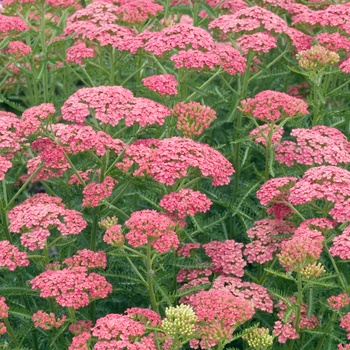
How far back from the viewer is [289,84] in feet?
24.1

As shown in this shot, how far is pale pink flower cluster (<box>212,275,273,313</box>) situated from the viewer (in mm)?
4512

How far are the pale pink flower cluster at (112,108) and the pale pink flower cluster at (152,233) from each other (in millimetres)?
834

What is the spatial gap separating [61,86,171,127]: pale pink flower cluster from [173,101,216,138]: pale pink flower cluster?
0.12 metres

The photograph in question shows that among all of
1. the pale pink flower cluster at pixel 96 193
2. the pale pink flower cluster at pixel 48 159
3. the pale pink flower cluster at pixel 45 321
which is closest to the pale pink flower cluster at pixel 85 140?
the pale pink flower cluster at pixel 48 159

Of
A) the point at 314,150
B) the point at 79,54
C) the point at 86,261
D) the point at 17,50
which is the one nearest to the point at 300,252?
the point at 314,150

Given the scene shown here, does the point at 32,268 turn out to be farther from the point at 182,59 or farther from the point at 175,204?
the point at 182,59

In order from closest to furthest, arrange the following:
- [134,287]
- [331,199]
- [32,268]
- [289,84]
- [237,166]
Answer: [331,199] < [134,287] < [32,268] < [237,166] < [289,84]

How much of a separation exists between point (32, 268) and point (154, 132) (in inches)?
51.4

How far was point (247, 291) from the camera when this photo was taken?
15.0 ft

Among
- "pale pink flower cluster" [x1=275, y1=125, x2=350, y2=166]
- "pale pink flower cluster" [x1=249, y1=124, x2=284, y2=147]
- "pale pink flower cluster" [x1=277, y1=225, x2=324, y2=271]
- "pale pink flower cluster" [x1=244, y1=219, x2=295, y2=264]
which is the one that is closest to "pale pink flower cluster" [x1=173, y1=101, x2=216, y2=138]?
"pale pink flower cluster" [x1=249, y1=124, x2=284, y2=147]

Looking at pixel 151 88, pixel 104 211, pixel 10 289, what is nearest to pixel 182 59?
pixel 151 88

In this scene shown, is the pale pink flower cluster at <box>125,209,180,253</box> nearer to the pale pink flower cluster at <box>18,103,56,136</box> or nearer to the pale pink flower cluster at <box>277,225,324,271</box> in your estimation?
the pale pink flower cluster at <box>277,225,324,271</box>

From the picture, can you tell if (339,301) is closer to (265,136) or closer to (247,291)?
(247,291)

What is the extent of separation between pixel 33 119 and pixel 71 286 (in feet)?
3.84
